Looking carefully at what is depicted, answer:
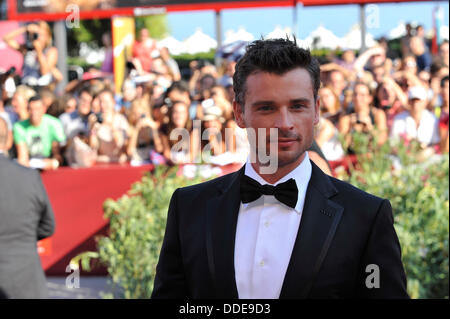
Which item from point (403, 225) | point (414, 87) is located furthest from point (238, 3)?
point (403, 225)

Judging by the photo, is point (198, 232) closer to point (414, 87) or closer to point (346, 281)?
point (346, 281)

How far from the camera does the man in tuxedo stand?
210 cm

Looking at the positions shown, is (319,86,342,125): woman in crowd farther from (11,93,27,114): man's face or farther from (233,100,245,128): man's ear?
(233,100,245,128): man's ear

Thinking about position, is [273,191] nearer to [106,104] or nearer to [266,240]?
[266,240]

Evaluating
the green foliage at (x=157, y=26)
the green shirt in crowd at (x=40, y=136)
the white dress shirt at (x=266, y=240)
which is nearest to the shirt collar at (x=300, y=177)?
the white dress shirt at (x=266, y=240)

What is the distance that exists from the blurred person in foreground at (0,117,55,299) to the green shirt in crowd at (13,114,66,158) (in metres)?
3.46

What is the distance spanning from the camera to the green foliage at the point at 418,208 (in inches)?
196

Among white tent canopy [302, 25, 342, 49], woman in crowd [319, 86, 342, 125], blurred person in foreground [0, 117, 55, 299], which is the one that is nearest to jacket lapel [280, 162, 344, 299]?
blurred person in foreground [0, 117, 55, 299]

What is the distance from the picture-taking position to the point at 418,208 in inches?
205

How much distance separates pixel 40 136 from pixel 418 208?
446 centimetres

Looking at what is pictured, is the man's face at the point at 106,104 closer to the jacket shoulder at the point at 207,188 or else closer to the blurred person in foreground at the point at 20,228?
the blurred person in foreground at the point at 20,228

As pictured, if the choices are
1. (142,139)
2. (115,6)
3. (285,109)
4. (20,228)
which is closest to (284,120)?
(285,109)
